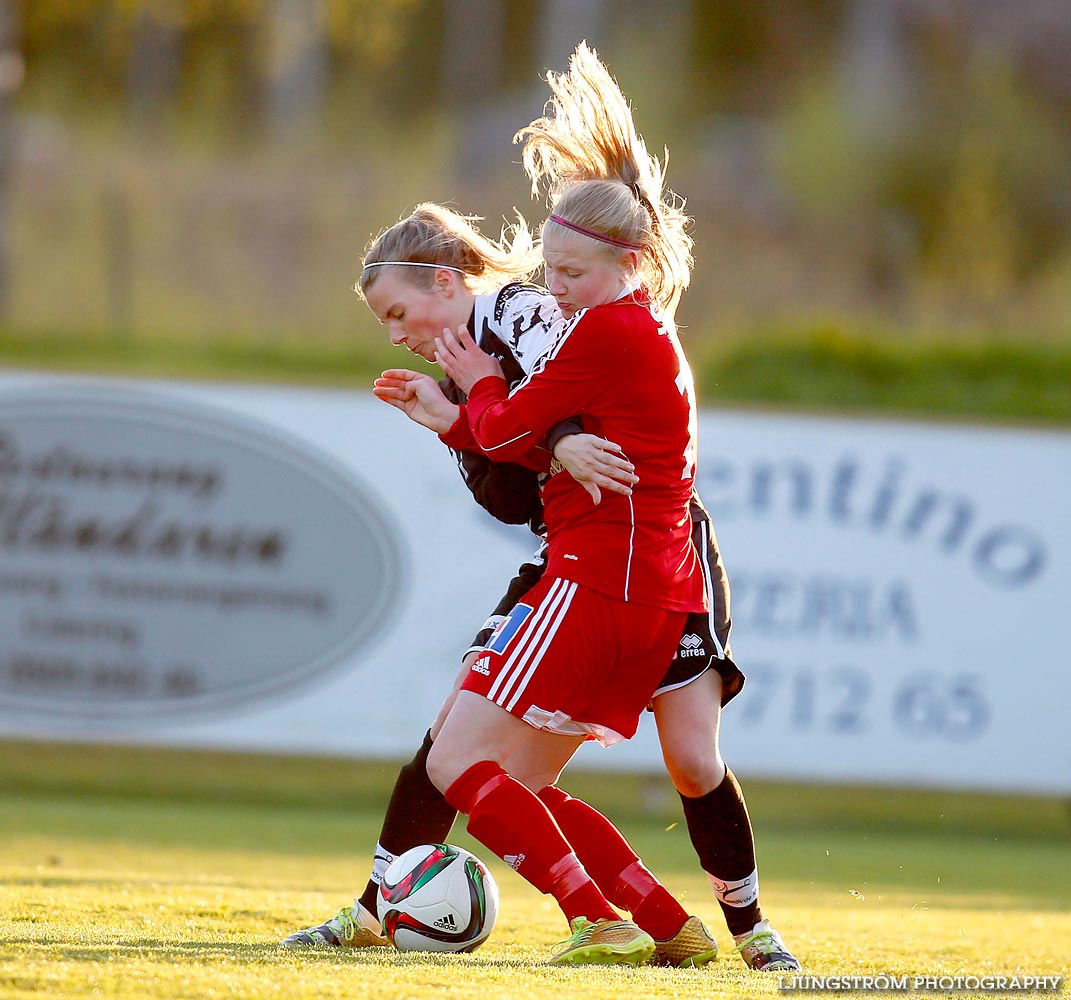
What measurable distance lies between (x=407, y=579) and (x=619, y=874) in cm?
514

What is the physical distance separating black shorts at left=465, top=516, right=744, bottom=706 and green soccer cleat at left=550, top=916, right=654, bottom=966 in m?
0.57

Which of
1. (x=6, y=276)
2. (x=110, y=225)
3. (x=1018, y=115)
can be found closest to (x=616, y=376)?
(x=6, y=276)

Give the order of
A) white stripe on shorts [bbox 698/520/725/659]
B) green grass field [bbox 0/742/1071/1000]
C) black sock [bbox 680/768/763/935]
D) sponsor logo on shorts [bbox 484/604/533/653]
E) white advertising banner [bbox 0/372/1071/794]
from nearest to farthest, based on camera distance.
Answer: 1. green grass field [bbox 0/742/1071/1000]
2. sponsor logo on shorts [bbox 484/604/533/653]
3. white stripe on shorts [bbox 698/520/725/659]
4. black sock [bbox 680/768/763/935]
5. white advertising banner [bbox 0/372/1071/794]

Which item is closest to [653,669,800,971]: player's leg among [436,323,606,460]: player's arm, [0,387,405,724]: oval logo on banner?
[436,323,606,460]: player's arm

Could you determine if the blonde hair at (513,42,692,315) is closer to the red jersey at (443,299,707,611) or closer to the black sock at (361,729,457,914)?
the red jersey at (443,299,707,611)

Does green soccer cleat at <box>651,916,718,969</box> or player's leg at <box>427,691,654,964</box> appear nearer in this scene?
player's leg at <box>427,691,654,964</box>

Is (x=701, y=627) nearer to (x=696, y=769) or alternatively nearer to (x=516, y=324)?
(x=696, y=769)

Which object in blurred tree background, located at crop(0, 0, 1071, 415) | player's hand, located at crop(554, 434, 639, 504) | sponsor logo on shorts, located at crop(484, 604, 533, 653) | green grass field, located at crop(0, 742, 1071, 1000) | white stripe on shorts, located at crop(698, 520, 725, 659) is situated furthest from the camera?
blurred tree background, located at crop(0, 0, 1071, 415)

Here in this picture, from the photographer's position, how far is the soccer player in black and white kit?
12.8 ft

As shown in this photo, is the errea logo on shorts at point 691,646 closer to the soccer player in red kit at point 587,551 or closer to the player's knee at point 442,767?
the soccer player in red kit at point 587,551

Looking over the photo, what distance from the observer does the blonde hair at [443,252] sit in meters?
3.97

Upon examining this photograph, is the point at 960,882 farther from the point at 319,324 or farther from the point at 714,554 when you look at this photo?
the point at 319,324

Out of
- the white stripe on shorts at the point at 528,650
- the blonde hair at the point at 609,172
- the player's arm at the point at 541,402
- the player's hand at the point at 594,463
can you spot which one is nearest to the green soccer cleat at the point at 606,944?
the white stripe on shorts at the point at 528,650

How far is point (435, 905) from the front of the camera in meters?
3.86
